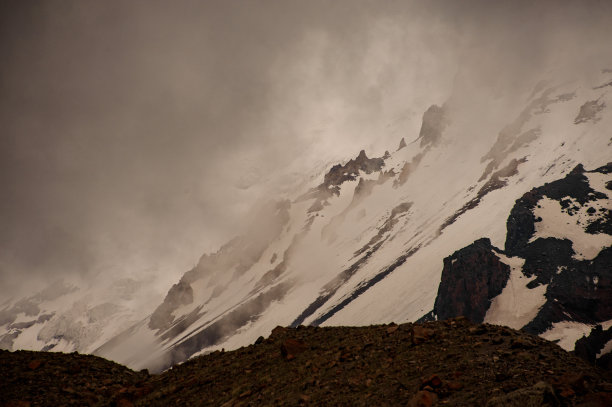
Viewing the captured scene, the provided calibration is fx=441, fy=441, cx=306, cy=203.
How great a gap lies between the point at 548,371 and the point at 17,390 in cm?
2632

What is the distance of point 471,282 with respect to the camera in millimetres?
168000

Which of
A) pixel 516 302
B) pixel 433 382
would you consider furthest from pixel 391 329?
pixel 516 302

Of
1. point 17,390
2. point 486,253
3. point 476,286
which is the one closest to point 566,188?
point 486,253

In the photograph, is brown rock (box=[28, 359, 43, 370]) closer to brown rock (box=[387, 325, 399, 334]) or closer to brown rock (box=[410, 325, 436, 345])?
brown rock (box=[387, 325, 399, 334])

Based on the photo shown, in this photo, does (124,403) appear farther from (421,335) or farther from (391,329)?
(421,335)

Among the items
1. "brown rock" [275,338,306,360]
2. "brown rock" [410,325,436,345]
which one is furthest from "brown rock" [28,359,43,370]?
"brown rock" [410,325,436,345]

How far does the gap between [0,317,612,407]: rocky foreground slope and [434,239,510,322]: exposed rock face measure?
147491mm

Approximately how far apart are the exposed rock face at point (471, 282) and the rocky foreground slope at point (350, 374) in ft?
484

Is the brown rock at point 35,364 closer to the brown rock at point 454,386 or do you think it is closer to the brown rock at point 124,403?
the brown rock at point 124,403

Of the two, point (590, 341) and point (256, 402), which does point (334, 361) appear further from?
point (590, 341)

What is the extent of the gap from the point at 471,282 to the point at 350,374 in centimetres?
16173

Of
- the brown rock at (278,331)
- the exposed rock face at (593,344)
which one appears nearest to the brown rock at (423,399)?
the brown rock at (278,331)

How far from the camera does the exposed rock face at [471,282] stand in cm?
16245

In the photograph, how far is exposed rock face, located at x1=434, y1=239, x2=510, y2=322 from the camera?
533 ft
